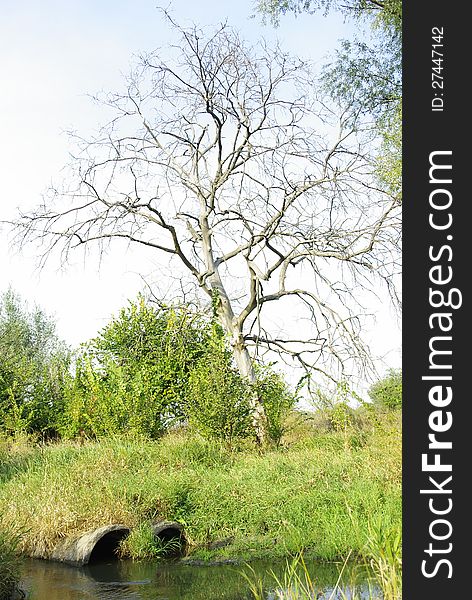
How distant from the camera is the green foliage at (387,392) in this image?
1620cm

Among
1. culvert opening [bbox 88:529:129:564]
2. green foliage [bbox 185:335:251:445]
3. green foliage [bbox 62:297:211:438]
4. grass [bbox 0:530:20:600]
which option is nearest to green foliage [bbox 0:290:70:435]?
green foliage [bbox 62:297:211:438]

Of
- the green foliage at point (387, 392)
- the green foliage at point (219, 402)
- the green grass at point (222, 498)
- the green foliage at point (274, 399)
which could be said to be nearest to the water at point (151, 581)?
the green grass at point (222, 498)

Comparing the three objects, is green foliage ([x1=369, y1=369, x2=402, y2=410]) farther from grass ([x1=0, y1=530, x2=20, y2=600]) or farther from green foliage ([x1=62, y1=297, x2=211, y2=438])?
grass ([x1=0, y1=530, x2=20, y2=600])

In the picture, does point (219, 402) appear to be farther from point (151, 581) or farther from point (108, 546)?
point (151, 581)

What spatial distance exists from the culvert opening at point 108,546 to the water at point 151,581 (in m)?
0.23

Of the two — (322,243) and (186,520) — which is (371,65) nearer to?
(322,243)

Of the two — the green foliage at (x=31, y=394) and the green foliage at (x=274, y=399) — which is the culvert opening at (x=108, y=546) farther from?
the green foliage at (x=31, y=394)

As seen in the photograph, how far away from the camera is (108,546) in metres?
A: 9.81

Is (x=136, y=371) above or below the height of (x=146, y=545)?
above

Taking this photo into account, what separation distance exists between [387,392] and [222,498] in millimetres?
7595

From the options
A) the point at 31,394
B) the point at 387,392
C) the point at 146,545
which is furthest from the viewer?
the point at 31,394

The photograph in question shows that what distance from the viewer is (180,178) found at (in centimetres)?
1712

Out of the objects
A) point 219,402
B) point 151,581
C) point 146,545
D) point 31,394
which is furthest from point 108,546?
point 31,394

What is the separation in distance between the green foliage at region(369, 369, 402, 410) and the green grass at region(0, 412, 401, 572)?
4196 mm
